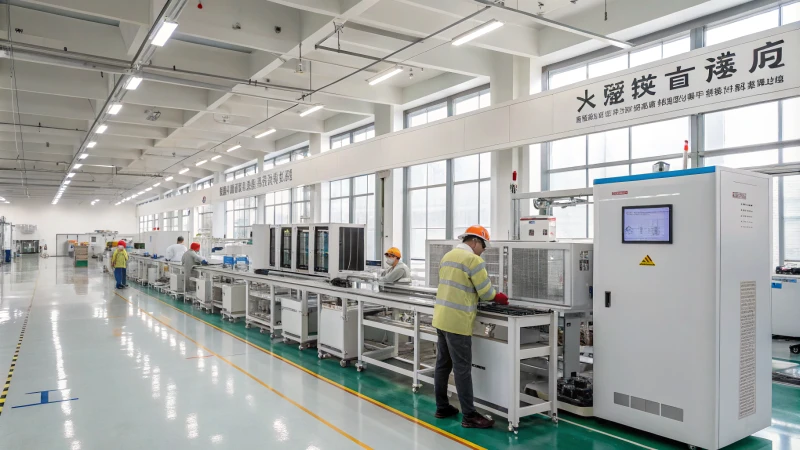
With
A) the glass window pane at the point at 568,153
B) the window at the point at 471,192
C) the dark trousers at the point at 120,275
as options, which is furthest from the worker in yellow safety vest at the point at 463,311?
the dark trousers at the point at 120,275

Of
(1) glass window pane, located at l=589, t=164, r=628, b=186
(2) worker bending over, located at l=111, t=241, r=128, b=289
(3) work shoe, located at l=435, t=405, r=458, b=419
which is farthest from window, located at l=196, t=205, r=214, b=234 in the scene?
(3) work shoe, located at l=435, t=405, r=458, b=419

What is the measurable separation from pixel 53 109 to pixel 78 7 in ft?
22.7

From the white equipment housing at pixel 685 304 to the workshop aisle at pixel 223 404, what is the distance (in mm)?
314

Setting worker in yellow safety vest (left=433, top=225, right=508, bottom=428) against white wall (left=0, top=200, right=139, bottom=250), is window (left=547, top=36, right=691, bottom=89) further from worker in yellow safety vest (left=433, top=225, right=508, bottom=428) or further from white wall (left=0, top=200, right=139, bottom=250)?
white wall (left=0, top=200, right=139, bottom=250)

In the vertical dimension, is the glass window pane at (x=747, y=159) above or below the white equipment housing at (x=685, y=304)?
above

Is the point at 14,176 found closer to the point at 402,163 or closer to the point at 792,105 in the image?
the point at 402,163

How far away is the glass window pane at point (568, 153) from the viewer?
9.02 m

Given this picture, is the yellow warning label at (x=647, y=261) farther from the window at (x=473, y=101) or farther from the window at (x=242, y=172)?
the window at (x=242, y=172)

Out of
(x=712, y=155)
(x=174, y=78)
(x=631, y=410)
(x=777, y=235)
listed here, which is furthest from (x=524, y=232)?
(x=174, y=78)

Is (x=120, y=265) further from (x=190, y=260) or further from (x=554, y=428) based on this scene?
(x=554, y=428)

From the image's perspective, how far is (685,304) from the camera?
3986mm

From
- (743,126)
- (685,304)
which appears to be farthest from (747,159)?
(685,304)

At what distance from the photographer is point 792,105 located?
6676mm

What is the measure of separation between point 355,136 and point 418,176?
10.5 feet
